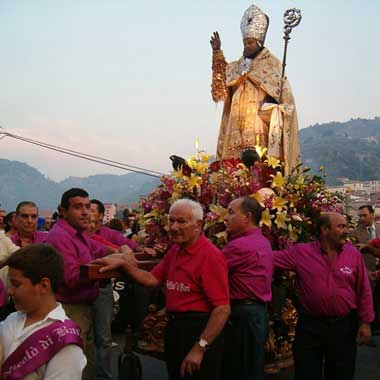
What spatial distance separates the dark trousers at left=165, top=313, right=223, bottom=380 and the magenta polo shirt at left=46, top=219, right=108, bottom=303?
0.74 metres

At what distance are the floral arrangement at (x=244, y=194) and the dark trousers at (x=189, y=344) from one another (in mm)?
1414

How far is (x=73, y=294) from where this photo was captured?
384cm

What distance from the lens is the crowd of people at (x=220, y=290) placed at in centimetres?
313

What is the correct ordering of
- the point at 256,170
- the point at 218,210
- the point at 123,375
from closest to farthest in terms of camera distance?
the point at 123,375 < the point at 218,210 < the point at 256,170

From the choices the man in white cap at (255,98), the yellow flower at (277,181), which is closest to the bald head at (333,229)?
the yellow flower at (277,181)

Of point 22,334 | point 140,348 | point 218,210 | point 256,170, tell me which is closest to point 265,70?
point 256,170

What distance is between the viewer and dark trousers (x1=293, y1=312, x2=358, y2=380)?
3.97m

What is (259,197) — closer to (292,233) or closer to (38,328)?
(292,233)

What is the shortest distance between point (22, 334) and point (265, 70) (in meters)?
7.53

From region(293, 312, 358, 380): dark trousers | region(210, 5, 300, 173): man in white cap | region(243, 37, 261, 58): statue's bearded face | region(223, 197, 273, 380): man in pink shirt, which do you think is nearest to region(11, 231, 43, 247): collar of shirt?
region(223, 197, 273, 380): man in pink shirt

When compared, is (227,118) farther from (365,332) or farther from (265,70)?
(365,332)

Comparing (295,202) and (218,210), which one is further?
(295,202)

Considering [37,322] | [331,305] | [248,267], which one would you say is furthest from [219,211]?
[37,322]

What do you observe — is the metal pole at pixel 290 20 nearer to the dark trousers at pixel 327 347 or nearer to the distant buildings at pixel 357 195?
the distant buildings at pixel 357 195
